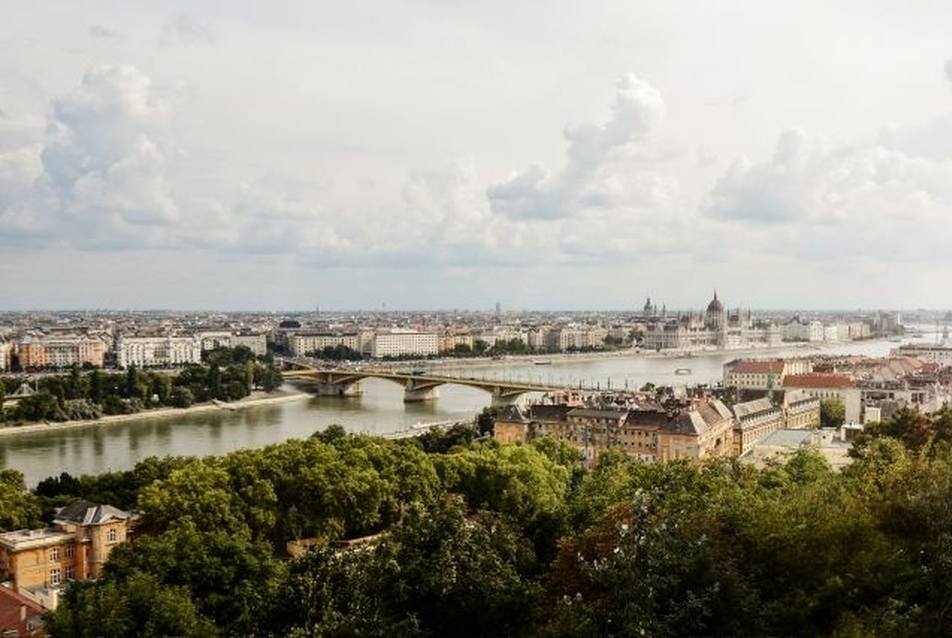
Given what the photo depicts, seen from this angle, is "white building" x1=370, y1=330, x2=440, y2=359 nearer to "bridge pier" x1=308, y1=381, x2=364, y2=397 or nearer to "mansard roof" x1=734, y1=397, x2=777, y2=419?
"bridge pier" x1=308, y1=381, x2=364, y2=397

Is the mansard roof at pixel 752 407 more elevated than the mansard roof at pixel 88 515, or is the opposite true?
the mansard roof at pixel 88 515

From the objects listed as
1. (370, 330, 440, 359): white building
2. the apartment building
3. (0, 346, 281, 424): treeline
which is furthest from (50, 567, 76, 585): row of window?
(370, 330, 440, 359): white building

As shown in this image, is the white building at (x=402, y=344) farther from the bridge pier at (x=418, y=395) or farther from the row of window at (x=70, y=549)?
the row of window at (x=70, y=549)

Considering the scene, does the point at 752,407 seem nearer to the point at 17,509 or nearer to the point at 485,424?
the point at 485,424

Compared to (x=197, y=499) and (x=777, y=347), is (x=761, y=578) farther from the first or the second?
(x=777, y=347)

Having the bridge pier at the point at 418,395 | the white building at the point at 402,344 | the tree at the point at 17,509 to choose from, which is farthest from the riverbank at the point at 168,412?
the white building at the point at 402,344

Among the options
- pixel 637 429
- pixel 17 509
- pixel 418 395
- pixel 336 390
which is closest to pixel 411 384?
pixel 418 395
